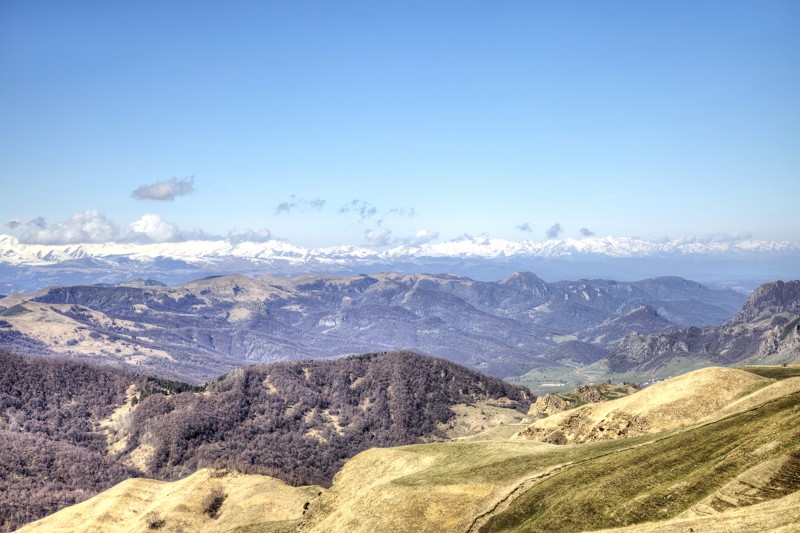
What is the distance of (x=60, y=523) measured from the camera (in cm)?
18238

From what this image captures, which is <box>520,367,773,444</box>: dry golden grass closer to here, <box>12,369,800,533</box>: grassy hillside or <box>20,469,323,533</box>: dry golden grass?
<box>12,369,800,533</box>: grassy hillside

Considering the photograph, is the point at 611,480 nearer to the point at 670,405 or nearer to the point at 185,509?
the point at 670,405

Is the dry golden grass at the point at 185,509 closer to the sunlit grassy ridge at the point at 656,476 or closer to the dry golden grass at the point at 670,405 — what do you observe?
the dry golden grass at the point at 670,405

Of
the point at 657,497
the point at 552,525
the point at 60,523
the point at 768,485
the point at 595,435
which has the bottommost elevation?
the point at 60,523

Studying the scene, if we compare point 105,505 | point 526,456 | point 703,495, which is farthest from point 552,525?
point 105,505

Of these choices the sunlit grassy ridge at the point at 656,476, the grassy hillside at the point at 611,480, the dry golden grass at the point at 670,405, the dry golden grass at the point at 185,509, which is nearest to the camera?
the grassy hillside at the point at 611,480

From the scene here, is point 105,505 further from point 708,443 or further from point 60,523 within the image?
point 708,443

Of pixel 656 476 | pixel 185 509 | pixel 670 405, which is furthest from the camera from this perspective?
pixel 185 509

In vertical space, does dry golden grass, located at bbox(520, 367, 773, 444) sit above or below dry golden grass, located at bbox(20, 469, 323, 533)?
above

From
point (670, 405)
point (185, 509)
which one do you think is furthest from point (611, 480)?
point (185, 509)

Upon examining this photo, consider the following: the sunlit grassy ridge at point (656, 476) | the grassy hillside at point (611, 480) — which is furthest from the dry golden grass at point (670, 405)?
the sunlit grassy ridge at point (656, 476)

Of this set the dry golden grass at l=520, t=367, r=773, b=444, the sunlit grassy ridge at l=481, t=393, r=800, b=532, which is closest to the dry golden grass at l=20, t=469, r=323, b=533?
the dry golden grass at l=520, t=367, r=773, b=444

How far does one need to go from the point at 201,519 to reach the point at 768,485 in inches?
6525

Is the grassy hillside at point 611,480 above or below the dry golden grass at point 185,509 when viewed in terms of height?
above
